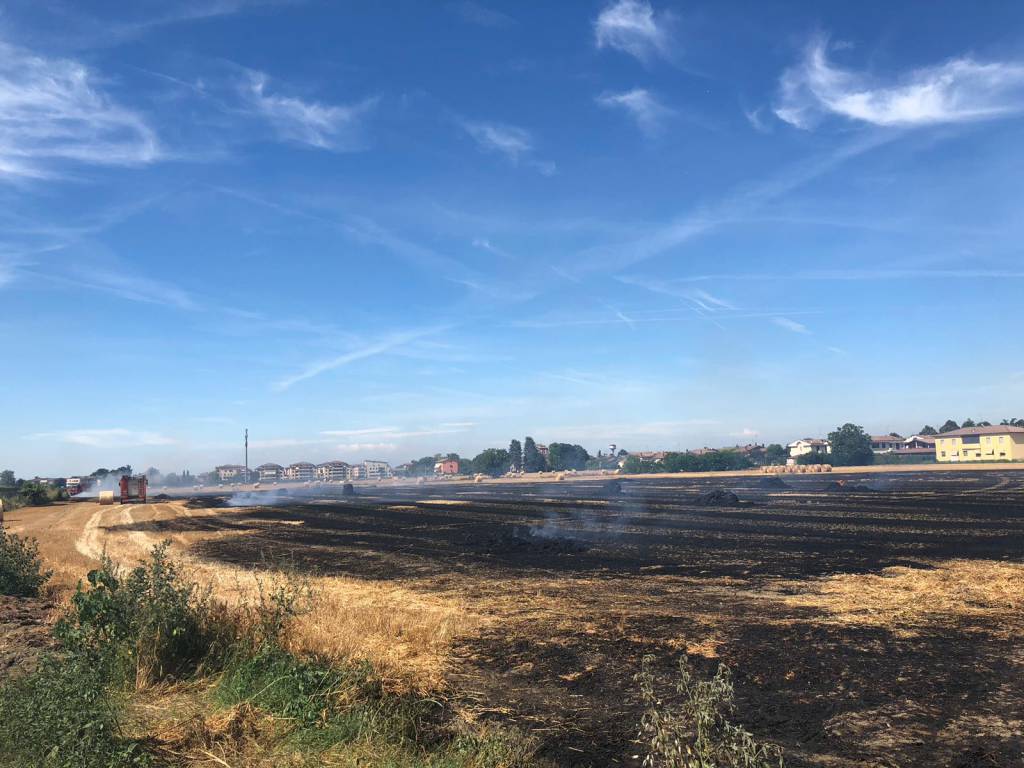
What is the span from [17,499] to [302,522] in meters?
50.9

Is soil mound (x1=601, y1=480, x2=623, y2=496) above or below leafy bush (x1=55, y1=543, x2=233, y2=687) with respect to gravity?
below

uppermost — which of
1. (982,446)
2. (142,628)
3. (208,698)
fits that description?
(142,628)

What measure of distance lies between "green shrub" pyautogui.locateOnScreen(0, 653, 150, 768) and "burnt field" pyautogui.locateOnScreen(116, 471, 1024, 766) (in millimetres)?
3687

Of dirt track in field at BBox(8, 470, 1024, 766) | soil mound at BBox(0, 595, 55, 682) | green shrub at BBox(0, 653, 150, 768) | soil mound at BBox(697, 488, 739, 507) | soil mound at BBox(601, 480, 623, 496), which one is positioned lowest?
soil mound at BBox(601, 480, 623, 496)

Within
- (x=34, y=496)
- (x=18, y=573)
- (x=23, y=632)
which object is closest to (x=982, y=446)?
(x=18, y=573)

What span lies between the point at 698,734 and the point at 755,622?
7.35 m

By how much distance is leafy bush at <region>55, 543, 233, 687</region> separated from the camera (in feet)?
24.3

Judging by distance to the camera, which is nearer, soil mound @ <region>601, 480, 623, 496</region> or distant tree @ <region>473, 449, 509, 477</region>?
soil mound @ <region>601, 480, 623, 496</region>

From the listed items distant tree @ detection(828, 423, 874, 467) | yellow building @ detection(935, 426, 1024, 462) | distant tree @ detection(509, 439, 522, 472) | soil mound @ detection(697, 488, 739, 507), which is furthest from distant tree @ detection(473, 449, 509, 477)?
soil mound @ detection(697, 488, 739, 507)

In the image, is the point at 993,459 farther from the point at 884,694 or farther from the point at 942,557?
the point at 884,694

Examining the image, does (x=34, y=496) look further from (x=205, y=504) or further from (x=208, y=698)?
(x=208, y=698)

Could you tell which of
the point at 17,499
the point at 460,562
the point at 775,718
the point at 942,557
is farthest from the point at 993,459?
the point at 17,499

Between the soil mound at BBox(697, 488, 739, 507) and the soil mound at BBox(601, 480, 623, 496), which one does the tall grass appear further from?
the soil mound at BBox(601, 480, 623, 496)

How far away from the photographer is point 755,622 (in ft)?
37.4
